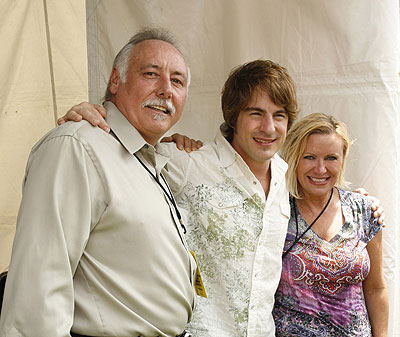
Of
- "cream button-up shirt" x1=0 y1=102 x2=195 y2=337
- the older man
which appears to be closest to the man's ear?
the older man

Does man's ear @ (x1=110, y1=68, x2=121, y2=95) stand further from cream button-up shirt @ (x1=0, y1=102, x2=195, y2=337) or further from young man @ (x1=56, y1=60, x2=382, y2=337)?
young man @ (x1=56, y1=60, x2=382, y2=337)

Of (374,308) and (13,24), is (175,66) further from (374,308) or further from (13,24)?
(374,308)

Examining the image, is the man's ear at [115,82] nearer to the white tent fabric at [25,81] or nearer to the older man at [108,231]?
the older man at [108,231]

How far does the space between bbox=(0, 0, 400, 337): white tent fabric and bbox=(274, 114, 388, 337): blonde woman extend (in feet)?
0.74

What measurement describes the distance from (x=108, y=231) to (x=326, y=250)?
0.98 meters

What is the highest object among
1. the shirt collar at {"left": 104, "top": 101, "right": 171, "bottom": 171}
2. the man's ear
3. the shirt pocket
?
the man's ear

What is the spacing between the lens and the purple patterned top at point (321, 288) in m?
1.90

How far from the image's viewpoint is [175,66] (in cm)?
151

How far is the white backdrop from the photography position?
226cm

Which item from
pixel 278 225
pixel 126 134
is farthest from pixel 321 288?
pixel 126 134

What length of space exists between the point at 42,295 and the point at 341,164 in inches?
52.6

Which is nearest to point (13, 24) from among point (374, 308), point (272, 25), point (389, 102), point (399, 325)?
point (272, 25)

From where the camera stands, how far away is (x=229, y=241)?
172 centimetres

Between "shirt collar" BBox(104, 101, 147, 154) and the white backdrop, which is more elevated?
the white backdrop
